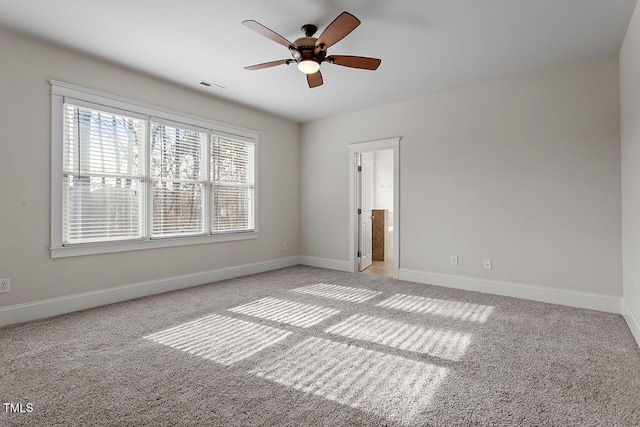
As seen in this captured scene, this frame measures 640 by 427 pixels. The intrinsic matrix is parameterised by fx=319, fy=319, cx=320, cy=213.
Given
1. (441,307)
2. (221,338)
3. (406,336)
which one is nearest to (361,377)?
(406,336)

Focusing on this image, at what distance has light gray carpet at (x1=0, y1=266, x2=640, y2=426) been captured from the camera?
5.40 feet

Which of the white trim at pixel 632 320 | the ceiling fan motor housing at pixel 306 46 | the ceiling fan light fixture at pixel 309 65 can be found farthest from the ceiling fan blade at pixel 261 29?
the white trim at pixel 632 320

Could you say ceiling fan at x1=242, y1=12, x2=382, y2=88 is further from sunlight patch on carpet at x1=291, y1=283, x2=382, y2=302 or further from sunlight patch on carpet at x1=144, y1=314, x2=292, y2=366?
sunlight patch on carpet at x1=291, y1=283, x2=382, y2=302

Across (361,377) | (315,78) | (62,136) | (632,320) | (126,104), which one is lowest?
(361,377)

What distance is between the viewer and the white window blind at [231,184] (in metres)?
4.64

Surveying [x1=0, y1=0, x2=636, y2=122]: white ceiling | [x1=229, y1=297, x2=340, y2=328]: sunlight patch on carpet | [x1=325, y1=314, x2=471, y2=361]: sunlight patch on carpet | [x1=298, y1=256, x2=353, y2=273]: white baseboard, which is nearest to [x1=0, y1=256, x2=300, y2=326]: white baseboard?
[x1=298, y1=256, x2=353, y2=273]: white baseboard

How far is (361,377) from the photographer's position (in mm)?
2002

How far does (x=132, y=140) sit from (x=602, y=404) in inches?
181

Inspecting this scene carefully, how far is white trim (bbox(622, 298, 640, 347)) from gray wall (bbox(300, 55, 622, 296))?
24 centimetres

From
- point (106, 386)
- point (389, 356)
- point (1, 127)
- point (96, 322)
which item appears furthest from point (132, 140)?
point (389, 356)

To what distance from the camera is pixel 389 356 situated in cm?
229

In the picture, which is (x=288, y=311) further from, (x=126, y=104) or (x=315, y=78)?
(x=126, y=104)

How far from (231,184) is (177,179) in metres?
0.87

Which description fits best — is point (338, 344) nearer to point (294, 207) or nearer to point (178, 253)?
point (178, 253)
